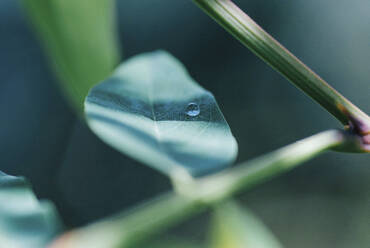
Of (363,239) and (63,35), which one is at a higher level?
(63,35)

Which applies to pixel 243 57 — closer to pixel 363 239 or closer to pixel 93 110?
pixel 363 239

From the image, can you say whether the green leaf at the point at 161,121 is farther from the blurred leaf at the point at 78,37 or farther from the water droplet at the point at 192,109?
the blurred leaf at the point at 78,37

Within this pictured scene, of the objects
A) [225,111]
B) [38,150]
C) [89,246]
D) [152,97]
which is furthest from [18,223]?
[38,150]

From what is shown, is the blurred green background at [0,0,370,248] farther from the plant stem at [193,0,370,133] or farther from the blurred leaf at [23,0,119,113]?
the plant stem at [193,0,370,133]

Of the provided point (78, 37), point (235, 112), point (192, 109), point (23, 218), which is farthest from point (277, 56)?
point (235, 112)

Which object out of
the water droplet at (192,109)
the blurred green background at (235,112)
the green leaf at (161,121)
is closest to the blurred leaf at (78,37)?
the green leaf at (161,121)

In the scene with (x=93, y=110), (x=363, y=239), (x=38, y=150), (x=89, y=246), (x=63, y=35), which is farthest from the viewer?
(x=38, y=150)
